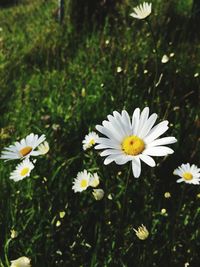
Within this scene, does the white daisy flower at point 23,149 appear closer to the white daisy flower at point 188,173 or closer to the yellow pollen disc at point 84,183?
the yellow pollen disc at point 84,183

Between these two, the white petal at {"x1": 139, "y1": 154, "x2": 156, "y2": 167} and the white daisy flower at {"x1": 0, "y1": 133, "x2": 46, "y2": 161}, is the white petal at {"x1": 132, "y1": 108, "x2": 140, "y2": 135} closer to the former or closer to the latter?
the white petal at {"x1": 139, "y1": 154, "x2": 156, "y2": 167}

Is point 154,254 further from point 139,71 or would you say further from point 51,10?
point 51,10

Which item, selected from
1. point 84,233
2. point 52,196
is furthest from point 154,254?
point 52,196

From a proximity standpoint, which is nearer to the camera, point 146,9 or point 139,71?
point 146,9

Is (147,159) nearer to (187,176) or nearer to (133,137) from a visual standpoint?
(133,137)

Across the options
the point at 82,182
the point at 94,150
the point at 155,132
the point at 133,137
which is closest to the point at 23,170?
the point at 82,182
